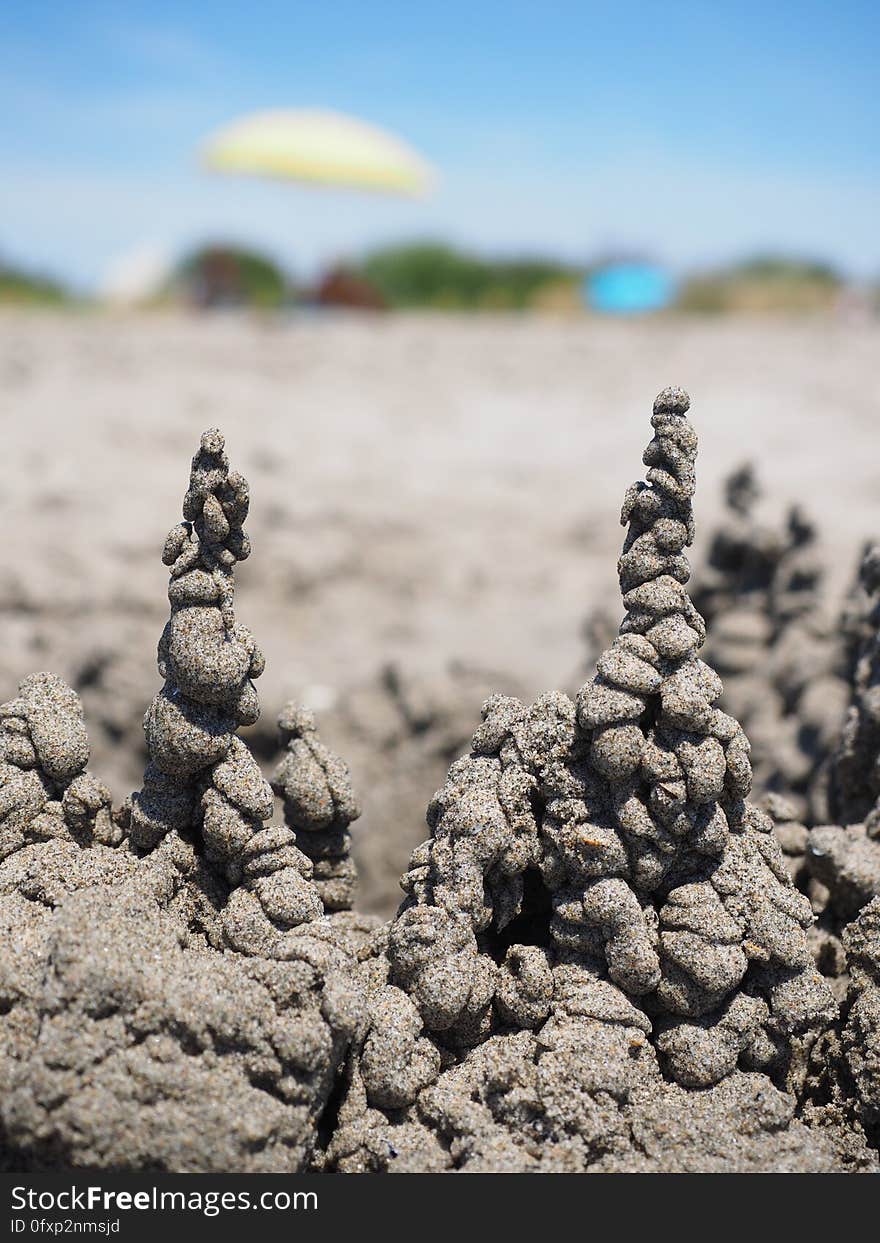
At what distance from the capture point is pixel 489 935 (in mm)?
2344

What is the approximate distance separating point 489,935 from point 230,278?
55.5ft

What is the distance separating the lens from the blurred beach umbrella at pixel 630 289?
68.4ft

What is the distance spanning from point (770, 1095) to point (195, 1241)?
1.09 meters

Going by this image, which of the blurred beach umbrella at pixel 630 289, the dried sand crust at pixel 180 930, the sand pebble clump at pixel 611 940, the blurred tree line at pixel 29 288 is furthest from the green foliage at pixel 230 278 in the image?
the sand pebble clump at pixel 611 940

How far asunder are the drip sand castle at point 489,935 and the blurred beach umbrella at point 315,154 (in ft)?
49.8

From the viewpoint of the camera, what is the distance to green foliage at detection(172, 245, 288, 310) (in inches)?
690

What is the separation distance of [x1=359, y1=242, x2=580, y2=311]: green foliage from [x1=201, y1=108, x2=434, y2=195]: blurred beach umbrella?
4.54 m

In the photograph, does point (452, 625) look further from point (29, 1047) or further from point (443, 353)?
point (443, 353)

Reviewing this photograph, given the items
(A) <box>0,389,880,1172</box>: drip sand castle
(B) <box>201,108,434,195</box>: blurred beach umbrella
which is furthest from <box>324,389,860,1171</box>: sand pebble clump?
(B) <box>201,108,434,195</box>: blurred beach umbrella

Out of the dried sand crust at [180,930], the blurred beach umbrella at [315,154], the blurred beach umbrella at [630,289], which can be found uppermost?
the blurred beach umbrella at [630,289]

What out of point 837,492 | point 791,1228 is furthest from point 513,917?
point 837,492

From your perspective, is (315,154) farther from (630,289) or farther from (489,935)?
(489,935)

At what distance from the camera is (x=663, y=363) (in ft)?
41.6

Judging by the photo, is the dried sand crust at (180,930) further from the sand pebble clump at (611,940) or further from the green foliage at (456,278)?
the green foliage at (456,278)
